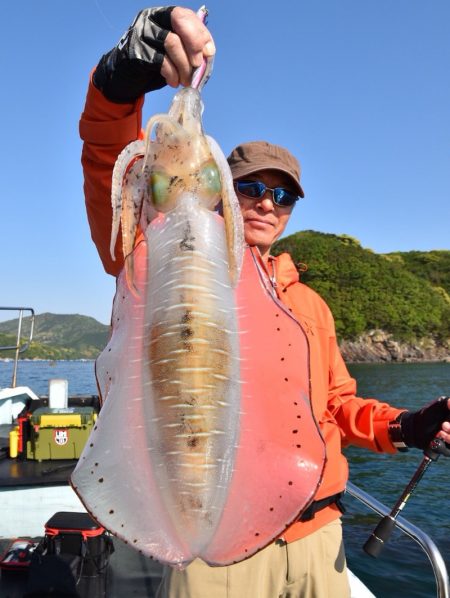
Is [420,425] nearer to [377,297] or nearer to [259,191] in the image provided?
[259,191]

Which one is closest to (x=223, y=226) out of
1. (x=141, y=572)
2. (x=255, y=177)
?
(x=255, y=177)

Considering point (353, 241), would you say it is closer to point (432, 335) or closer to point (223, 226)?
point (432, 335)

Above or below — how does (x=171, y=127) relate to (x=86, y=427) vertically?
above

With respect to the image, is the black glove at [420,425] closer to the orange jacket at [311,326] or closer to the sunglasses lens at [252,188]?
the orange jacket at [311,326]

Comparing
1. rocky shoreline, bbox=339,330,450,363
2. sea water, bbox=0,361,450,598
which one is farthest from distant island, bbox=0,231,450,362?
sea water, bbox=0,361,450,598

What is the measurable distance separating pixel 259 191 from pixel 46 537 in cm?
453

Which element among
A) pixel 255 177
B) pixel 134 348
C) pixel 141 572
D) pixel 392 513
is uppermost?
pixel 255 177

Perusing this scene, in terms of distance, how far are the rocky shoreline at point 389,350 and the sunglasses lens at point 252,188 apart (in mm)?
107977

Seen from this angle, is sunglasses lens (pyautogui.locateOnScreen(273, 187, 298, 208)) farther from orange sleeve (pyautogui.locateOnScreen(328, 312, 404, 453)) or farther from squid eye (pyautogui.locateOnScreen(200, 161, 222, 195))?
squid eye (pyautogui.locateOnScreen(200, 161, 222, 195))

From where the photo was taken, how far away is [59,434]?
768 cm

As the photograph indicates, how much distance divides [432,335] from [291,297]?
119 meters

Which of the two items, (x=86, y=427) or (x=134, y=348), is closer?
(x=134, y=348)

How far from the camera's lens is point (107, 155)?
2.36 m

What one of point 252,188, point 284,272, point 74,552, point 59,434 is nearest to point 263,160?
point 252,188
